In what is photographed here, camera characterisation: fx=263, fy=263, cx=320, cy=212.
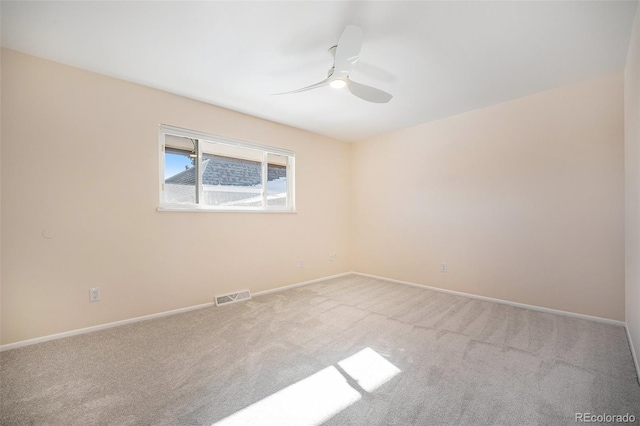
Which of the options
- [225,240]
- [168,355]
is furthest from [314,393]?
[225,240]

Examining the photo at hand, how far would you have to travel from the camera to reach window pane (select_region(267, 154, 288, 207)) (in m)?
3.83

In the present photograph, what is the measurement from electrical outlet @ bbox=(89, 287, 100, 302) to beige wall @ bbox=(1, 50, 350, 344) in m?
0.04

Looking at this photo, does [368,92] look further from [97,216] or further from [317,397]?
[97,216]

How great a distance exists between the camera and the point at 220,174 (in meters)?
3.34

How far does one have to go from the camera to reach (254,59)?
88.9 inches

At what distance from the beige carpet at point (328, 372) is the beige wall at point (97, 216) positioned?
1.07 ft

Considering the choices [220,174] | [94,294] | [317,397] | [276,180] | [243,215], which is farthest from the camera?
[276,180]

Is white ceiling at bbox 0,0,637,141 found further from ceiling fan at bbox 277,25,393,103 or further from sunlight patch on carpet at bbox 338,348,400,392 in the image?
sunlight patch on carpet at bbox 338,348,400,392

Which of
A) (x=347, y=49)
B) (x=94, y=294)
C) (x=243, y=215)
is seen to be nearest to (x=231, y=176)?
(x=243, y=215)

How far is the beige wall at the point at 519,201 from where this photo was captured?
8.34 ft

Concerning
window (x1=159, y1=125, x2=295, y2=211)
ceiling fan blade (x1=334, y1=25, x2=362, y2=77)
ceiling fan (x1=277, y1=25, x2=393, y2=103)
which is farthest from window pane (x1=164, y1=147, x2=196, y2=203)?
ceiling fan blade (x1=334, y1=25, x2=362, y2=77)

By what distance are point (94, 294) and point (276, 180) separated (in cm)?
241

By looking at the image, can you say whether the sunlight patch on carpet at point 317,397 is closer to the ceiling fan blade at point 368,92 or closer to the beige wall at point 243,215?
the beige wall at point 243,215

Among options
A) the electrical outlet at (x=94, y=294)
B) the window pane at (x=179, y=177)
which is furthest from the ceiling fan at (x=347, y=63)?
the electrical outlet at (x=94, y=294)
